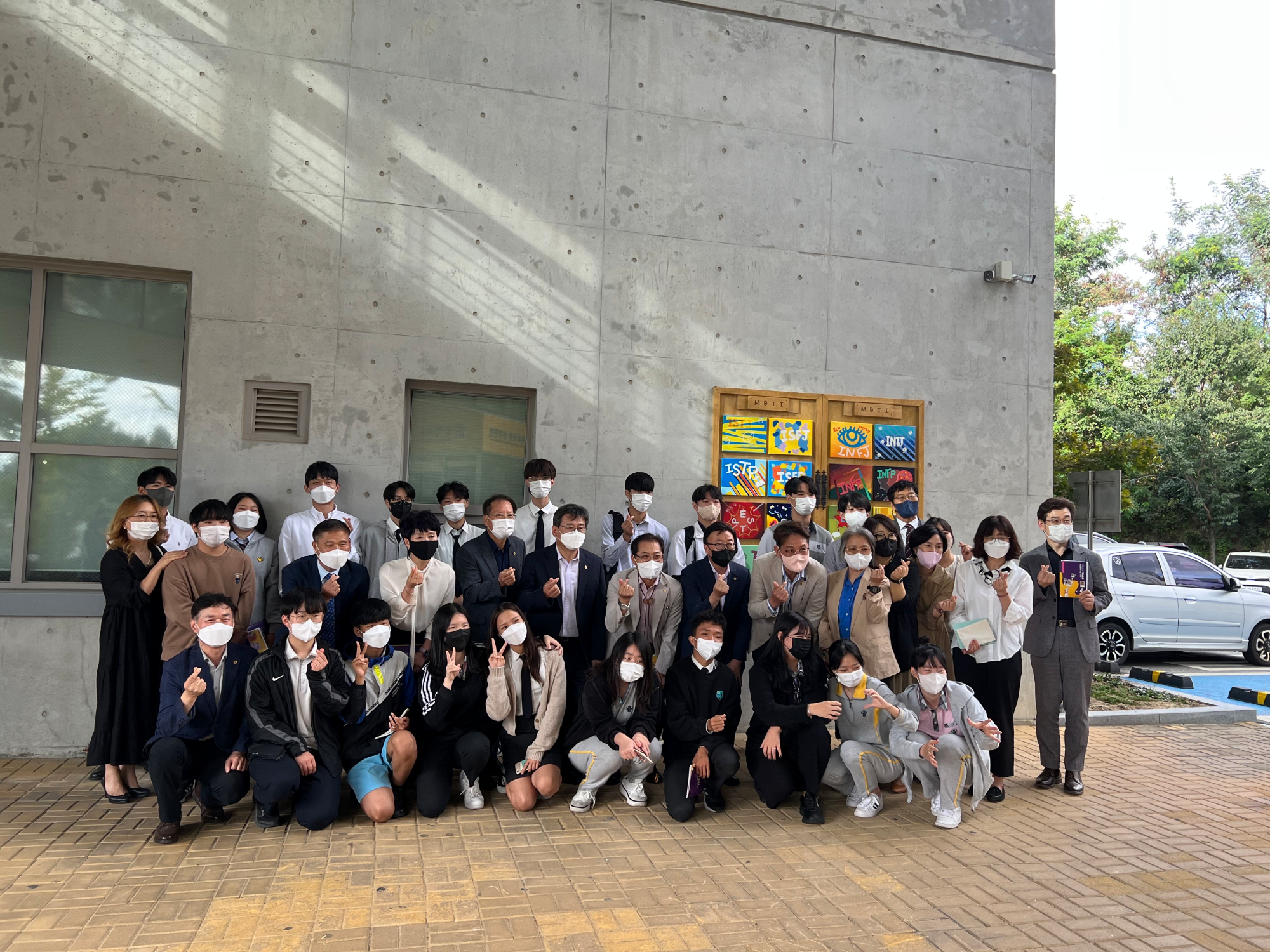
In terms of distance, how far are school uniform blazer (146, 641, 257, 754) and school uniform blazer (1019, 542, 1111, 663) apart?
5141mm

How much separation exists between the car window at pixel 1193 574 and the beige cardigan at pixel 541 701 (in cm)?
1076

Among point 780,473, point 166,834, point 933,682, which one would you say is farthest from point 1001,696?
point 166,834

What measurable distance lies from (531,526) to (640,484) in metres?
0.86

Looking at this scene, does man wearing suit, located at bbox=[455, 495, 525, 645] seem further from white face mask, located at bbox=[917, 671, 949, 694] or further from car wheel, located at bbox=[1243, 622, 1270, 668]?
car wheel, located at bbox=[1243, 622, 1270, 668]

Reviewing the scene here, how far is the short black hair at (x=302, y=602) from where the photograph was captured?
5.02 metres

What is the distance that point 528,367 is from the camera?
743cm

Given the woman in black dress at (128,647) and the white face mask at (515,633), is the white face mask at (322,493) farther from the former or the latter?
the white face mask at (515,633)

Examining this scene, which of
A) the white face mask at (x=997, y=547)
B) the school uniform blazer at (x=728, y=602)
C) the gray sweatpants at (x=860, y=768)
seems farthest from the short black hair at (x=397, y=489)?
the white face mask at (x=997, y=547)

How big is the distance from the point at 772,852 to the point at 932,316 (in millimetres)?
5498

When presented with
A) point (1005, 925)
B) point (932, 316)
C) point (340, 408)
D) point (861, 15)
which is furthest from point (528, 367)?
point (1005, 925)

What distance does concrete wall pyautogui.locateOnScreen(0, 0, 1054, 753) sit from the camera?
676cm

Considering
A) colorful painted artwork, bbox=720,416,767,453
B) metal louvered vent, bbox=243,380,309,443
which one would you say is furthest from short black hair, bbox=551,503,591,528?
metal louvered vent, bbox=243,380,309,443

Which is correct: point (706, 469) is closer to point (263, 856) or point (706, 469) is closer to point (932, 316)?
point (932, 316)

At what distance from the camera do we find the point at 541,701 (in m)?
5.60
